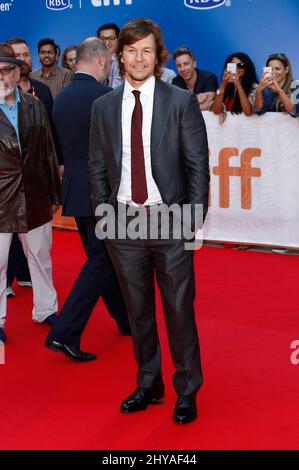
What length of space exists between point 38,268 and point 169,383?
4.60 ft

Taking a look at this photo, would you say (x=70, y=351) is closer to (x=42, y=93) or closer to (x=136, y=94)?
(x=136, y=94)

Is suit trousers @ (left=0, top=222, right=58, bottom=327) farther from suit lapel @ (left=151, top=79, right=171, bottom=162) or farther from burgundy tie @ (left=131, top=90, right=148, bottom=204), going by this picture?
suit lapel @ (left=151, top=79, right=171, bottom=162)

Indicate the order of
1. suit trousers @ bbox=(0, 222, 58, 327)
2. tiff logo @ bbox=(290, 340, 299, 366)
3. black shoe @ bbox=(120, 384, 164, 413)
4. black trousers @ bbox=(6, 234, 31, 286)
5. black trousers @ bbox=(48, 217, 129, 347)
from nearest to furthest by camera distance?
black shoe @ bbox=(120, 384, 164, 413) → tiff logo @ bbox=(290, 340, 299, 366) → black trousers @ bbox=(48, 217, 129, 347) → suit trousers @ bbox=(0, 222, 58, 327) → black trousers @ bbox=(6, 234, 31, 286)

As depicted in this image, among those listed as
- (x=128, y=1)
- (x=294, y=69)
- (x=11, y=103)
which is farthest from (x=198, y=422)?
(x=128, y=1)

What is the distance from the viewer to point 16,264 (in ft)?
20.4

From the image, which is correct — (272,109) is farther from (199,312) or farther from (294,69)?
(199,312)

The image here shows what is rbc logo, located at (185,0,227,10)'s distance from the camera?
9.22 meters

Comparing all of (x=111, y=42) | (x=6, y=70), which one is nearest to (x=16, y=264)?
(x=6, y=70)

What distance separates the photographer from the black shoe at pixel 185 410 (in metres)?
3.75

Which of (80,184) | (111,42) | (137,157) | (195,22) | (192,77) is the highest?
(195,22)

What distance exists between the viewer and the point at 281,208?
7074mm

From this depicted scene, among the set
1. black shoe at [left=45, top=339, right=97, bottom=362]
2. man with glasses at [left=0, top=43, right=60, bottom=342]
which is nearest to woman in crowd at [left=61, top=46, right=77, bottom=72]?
man with glasses at [left=0, top=43, right=60, bottom=342]

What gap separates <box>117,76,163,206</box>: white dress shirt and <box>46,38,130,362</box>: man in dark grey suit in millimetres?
914

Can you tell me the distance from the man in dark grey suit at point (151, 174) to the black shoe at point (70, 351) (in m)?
0.90
